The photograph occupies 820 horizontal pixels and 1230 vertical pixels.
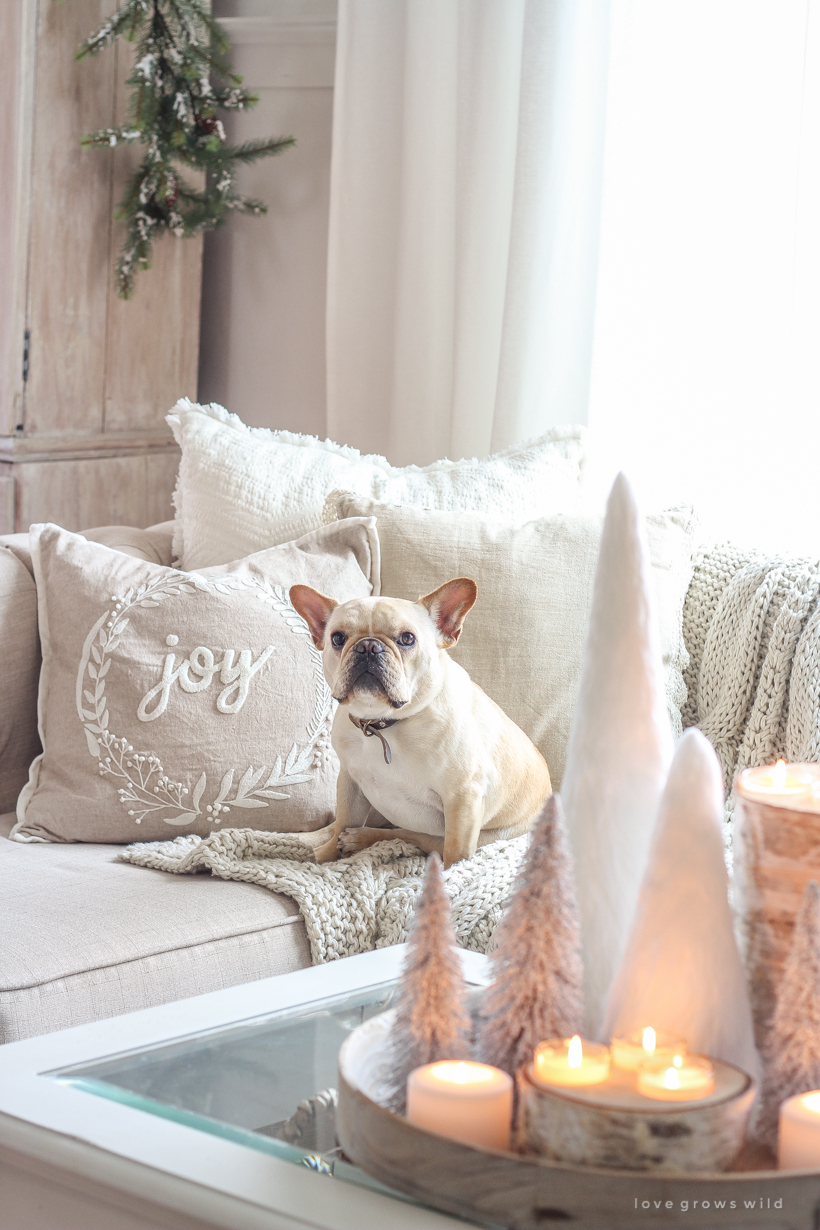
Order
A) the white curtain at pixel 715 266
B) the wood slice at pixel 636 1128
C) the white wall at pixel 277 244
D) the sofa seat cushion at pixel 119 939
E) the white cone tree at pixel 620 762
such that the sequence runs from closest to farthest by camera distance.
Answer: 1. the wood slice at pixel 636 1128
2. the white cone tree at pixel 620 762
3. the sofa seat cushion at pixel 119 939
4. the white curtain at pixel 715 266
5. the white wall at pixel 277 244

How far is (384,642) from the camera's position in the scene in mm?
1326

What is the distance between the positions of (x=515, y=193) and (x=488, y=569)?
1.03 metres

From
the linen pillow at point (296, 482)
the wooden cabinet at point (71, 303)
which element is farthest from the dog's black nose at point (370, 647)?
the wooden cabinet at point (71, 303)

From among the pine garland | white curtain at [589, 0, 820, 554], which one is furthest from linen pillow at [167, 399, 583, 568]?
the pine garland

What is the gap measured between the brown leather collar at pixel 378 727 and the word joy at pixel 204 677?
19cm

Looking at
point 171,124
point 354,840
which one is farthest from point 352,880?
point 171,124

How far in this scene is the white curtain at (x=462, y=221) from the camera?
235 cm

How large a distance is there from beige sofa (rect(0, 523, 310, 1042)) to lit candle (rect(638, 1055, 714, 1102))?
71 cm

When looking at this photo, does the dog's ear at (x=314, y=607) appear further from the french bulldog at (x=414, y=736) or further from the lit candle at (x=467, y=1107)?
the lit candle at (x=467, y=1107)

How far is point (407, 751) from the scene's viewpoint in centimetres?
139

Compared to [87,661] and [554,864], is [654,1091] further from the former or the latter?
[87,661]

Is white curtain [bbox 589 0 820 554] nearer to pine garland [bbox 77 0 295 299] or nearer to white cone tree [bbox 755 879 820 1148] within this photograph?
pine garland [bbox 77 0 295 299]

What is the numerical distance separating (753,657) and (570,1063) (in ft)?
3.71

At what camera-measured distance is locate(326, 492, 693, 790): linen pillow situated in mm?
1668
